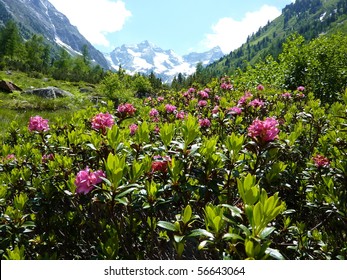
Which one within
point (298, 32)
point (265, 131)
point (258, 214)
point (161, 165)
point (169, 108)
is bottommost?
point (258, 214)

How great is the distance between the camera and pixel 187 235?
151 cm

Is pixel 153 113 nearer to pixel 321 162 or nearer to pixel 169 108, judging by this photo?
pixel 169 108

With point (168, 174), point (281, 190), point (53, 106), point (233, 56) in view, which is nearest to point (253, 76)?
point (53, 106)

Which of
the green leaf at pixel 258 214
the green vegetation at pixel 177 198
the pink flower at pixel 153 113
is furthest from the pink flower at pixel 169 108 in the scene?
the green leaf at pixel 258 214

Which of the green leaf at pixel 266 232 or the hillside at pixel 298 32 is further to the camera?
the hillside at pixel 298 32

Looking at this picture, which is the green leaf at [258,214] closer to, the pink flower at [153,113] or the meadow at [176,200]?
the meadow at [176,200]

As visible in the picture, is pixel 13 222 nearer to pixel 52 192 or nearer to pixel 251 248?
pixel 52 192

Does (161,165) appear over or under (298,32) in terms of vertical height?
under

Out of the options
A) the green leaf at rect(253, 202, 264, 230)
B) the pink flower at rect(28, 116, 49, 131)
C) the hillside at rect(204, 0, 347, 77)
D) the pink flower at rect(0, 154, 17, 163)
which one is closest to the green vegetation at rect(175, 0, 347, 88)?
the hillside at rect(204, 0, 347, 77)

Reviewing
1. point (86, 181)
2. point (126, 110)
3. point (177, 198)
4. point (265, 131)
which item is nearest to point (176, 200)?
point (177, 198)

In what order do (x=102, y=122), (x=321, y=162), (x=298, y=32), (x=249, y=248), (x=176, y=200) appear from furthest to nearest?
(x=298, y=32)
(x=102, y=122)
(x=321, y=162)
(x=176, y=200)
(x=249, y=248)

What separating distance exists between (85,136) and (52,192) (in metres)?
0.71

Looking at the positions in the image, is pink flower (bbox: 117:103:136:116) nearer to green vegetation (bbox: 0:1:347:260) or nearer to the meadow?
green vegetation (bbox: 0:1:347:260)

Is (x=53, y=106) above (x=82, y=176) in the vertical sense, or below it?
above
